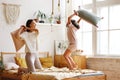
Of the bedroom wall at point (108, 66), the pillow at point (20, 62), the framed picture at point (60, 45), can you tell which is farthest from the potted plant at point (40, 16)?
the bedroom wall at point (108, 66)

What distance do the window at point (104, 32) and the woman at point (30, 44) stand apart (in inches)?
87.1

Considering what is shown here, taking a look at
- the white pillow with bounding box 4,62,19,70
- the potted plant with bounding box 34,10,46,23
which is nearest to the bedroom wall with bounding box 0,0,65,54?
the potted plant with bounding box 34,10,46,23

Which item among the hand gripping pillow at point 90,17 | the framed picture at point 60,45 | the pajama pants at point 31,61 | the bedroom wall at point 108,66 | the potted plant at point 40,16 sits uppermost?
the potted plant at point 40,16

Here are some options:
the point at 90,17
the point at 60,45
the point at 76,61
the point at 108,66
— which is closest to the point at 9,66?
the point at 76,61

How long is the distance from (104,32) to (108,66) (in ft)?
3.14

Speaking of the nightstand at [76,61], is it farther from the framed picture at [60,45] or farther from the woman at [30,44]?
the woman at [30,44]

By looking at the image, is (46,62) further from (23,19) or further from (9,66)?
(23,19)

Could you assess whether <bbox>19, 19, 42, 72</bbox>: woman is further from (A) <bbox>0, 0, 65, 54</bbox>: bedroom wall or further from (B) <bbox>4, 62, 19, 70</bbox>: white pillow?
(A) <bbox>0, 0, 65, 54</bbox>: bedroom wall

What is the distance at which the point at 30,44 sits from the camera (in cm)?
560

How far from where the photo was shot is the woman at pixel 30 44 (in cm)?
546

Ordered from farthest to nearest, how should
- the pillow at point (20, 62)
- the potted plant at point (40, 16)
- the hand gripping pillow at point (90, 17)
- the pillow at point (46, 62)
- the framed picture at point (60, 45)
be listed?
the framed picture at point (60, 45)
the potted plant at point (40, 16)
the pillow at point (46, 62)
the pillow at point (20, 62)
the hand gripping pillow at point (90, 17)

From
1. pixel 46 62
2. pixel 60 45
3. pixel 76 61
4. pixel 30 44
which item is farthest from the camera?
pixel 60 45

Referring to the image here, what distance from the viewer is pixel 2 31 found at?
275 inches

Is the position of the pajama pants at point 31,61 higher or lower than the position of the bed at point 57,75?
higher
